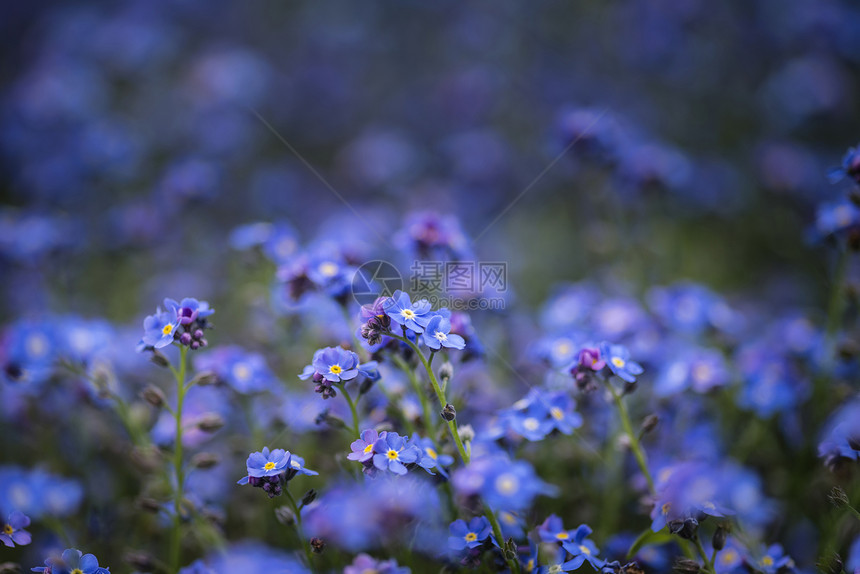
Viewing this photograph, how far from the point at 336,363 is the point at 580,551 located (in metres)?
0.90

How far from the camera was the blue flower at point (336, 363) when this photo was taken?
70.2 inches

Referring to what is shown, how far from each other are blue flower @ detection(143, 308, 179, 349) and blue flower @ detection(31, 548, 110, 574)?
616 mm

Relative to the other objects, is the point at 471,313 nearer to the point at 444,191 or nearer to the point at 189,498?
the point at 189,498

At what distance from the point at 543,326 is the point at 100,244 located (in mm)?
3164

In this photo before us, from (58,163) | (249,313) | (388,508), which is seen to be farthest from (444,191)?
(388,508)

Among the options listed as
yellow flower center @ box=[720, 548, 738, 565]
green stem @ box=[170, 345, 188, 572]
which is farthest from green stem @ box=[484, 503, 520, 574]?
green stem @ box=[170, 345, 188, 572]

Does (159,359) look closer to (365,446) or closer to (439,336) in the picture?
(365,446)

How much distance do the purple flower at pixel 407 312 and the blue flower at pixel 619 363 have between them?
22.9 inches

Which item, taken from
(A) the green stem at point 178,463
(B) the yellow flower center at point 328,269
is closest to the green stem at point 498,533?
(B) the yellow flower center at point 328,269

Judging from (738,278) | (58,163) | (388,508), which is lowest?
(388,508)

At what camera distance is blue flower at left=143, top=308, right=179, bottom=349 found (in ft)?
6.36

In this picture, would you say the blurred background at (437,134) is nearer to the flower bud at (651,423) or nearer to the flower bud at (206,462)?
the flower bud at (651,423)

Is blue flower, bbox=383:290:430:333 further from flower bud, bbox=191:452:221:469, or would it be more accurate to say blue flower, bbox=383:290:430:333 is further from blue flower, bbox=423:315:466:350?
flower bud, bbox=191:452:221:469

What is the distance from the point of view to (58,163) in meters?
4.58
